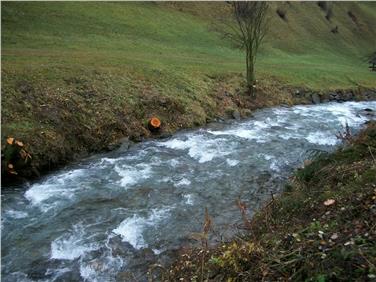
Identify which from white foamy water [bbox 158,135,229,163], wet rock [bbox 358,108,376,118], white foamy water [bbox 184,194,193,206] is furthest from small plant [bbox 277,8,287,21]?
white foamy water [bbox 184,194,193,206]

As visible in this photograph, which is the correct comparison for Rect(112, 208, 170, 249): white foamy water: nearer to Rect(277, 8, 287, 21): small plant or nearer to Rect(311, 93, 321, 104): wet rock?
Rect(311, 93, 321, 104): wet rock

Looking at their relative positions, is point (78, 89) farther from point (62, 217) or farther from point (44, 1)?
point (44, 1)

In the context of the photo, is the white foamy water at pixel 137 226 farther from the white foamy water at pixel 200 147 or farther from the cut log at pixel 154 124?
the cut log at pixel 154 124

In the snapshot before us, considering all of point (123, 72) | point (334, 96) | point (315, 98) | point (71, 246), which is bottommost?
point (334, 96)

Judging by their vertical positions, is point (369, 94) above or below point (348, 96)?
below

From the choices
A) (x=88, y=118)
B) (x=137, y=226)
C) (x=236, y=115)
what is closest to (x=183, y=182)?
(x=137, y=226)

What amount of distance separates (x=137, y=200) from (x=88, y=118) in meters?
6.26

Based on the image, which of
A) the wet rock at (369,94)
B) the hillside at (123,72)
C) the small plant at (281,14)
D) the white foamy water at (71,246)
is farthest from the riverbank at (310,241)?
the small plant at (281,14)

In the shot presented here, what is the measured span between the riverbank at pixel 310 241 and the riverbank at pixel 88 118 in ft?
26.3

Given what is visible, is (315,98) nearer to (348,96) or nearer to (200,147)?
(348,96)

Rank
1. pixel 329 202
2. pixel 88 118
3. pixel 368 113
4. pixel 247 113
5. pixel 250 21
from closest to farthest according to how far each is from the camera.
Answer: pixel 329 202 < pixel 88 118 < pixel 247 113 < pixel 368 113 < pixel 250 21

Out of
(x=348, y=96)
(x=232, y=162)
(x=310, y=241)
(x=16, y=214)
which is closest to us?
(x=310, y=241)

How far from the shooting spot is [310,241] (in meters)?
5.91

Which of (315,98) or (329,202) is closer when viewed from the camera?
(329,202)
